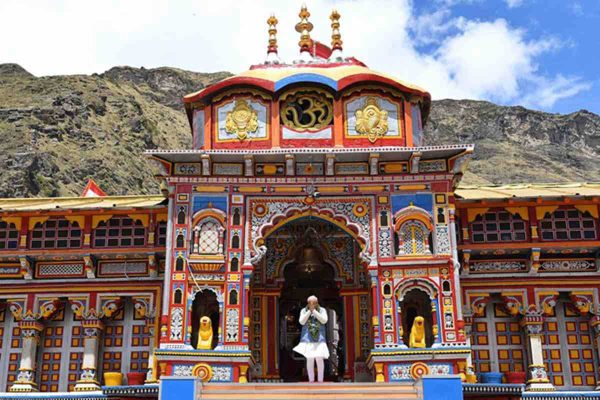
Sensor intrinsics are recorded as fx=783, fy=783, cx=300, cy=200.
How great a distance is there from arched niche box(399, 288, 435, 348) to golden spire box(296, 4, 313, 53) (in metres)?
7.79

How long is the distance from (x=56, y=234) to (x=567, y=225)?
1416 cm

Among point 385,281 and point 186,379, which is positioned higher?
point 385,281

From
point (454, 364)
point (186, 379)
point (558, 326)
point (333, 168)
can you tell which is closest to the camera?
point (186, 379)

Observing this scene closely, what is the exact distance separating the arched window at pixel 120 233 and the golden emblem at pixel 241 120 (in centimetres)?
395

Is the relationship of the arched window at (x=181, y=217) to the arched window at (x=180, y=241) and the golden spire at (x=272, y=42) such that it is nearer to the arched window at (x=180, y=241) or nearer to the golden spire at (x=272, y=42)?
the arched window at (x=180, y=241)

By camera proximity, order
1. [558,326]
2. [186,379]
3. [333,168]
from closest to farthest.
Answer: [186,379] < [333,168] < [558,326]

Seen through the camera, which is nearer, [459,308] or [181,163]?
[459,308]

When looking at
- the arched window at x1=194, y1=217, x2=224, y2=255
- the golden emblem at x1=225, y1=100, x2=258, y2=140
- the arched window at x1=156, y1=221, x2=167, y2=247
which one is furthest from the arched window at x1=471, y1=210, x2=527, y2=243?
the arched window at x1=156, y1=221, x2=167, y2=247

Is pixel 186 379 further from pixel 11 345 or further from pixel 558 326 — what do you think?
pixel 558 326

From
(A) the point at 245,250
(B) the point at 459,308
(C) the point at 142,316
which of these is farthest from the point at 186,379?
(B) the point at 459,308

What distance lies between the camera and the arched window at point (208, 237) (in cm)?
1959

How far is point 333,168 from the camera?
65.9ft

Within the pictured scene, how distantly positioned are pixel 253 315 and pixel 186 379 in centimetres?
516

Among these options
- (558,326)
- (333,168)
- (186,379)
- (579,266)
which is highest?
(333,168)
